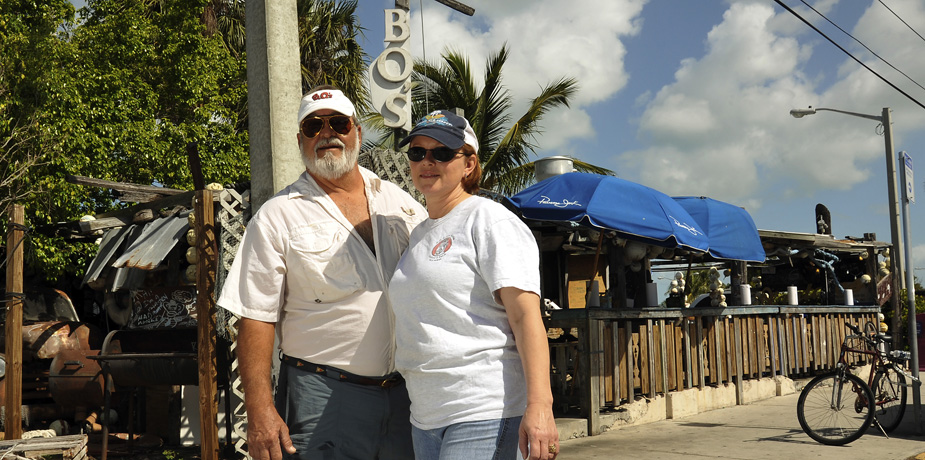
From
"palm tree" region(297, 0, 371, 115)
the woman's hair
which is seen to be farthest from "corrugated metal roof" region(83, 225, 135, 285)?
"palm tree" region(297, 0, 371, 115)

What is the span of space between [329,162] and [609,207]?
19.5ft

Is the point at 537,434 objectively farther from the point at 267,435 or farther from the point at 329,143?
the point at 329,143

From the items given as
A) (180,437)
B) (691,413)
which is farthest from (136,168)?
(691,413)

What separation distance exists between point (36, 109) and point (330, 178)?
12.7 m

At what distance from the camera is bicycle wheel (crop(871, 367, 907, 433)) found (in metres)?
8.50

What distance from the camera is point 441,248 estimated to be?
8.05ft

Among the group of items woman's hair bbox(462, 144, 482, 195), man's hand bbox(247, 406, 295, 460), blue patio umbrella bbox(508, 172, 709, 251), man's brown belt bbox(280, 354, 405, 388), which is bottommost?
man's hand bbox(247, 406, 295, 460)

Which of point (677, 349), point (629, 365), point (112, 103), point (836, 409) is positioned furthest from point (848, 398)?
point (112, 103)

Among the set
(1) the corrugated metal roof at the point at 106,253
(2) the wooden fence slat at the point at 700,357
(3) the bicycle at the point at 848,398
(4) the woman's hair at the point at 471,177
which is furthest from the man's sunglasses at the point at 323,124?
(2) the wooden fence slat at the point at 700,357

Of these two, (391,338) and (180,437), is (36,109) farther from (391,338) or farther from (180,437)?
(391,338)

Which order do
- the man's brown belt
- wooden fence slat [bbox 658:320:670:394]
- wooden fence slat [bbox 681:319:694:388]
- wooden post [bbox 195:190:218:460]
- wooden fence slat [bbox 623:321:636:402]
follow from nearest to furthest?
the man's brown belt < wooden post [bbox 195:190:218:460] < wooden fence slat [bbox 623:321:636:402] < wooden fence slat [bbox 658:320:670:394] < wooden fence slat [bbox 681:319:694:388]

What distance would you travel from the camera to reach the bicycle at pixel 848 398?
26.6 ft

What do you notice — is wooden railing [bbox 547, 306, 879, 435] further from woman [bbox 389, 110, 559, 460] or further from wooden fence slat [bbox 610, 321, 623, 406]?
woman [bbox 389, 110, 559, 460]

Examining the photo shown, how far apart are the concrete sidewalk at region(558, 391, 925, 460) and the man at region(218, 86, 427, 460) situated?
488cm
